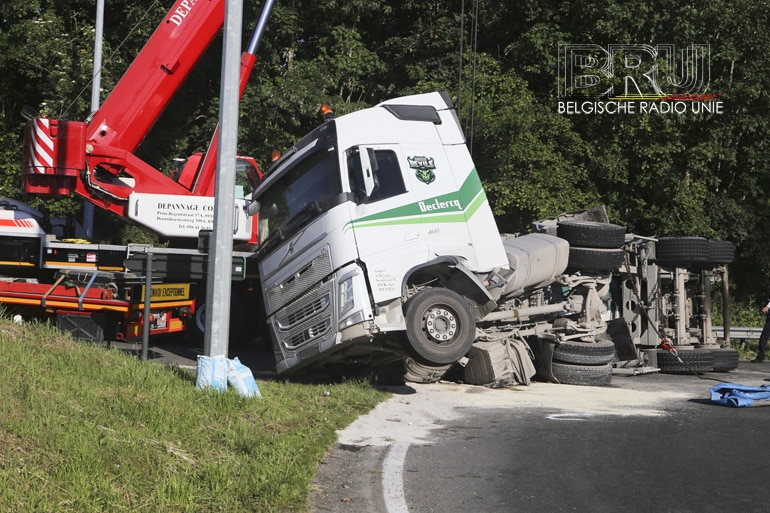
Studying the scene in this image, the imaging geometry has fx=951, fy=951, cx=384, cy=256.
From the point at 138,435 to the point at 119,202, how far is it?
685cm

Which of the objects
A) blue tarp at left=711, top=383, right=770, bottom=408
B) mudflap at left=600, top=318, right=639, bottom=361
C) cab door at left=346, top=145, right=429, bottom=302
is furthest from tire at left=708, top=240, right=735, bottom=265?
cab door at left=346, top=145, right=429, bottom=302

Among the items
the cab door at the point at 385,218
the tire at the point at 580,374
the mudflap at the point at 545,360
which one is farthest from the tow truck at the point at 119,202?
the tire at the point at 580,374

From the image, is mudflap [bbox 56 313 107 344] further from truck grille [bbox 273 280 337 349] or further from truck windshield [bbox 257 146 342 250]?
truck grille [bbox 273 280 337 349]

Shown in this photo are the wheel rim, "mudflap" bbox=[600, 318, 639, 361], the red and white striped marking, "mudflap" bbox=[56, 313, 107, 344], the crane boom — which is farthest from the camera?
"mudflap" bbox=[600, 318, 639, 361]

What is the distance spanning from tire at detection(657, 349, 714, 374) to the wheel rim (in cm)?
562

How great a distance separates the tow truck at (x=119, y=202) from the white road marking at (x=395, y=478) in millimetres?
4710

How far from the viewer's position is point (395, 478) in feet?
23.1

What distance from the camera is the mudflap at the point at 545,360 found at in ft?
43.0

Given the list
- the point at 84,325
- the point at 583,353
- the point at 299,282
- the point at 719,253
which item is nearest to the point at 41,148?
the point at 84,325

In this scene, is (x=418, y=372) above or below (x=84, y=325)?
below

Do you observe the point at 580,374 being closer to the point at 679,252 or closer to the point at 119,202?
the point at 679,252

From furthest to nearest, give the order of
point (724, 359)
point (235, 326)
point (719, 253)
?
point (719, 253), point (724, 359), point (235, 326)

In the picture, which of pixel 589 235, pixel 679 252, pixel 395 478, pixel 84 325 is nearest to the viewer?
pixel 395 478

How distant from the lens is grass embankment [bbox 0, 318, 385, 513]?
5.98 meters
